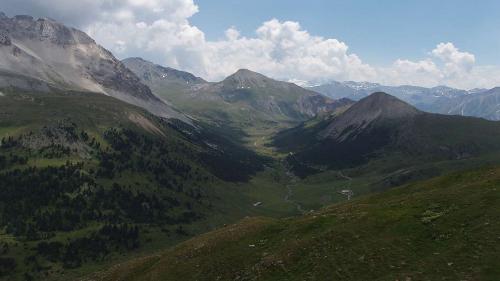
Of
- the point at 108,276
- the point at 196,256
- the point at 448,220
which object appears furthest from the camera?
the point at 108,276

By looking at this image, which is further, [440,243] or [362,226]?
[362,226]

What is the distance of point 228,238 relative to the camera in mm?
67188

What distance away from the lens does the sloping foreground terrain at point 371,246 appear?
4212 cm

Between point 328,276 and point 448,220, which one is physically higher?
point 448,220

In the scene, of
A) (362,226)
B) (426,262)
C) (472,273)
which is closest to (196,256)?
(362,226)

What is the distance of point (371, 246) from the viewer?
4862cm

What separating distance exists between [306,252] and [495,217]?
1904 cm

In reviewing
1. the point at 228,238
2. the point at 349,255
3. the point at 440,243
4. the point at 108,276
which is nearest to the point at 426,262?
the point at 440,243

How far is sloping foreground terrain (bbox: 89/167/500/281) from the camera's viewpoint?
42.1 m

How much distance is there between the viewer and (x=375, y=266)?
145 ft

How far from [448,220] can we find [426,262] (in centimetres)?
956

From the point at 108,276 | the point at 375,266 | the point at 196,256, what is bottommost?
the point at 108,276

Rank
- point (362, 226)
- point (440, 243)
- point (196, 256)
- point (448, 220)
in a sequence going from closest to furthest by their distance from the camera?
1. point (440, 243)
2. point (448, 220)
3. point (362, 226)
4. point (196, 256)

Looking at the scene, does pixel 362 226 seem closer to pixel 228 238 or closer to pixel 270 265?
pixel 270 265
